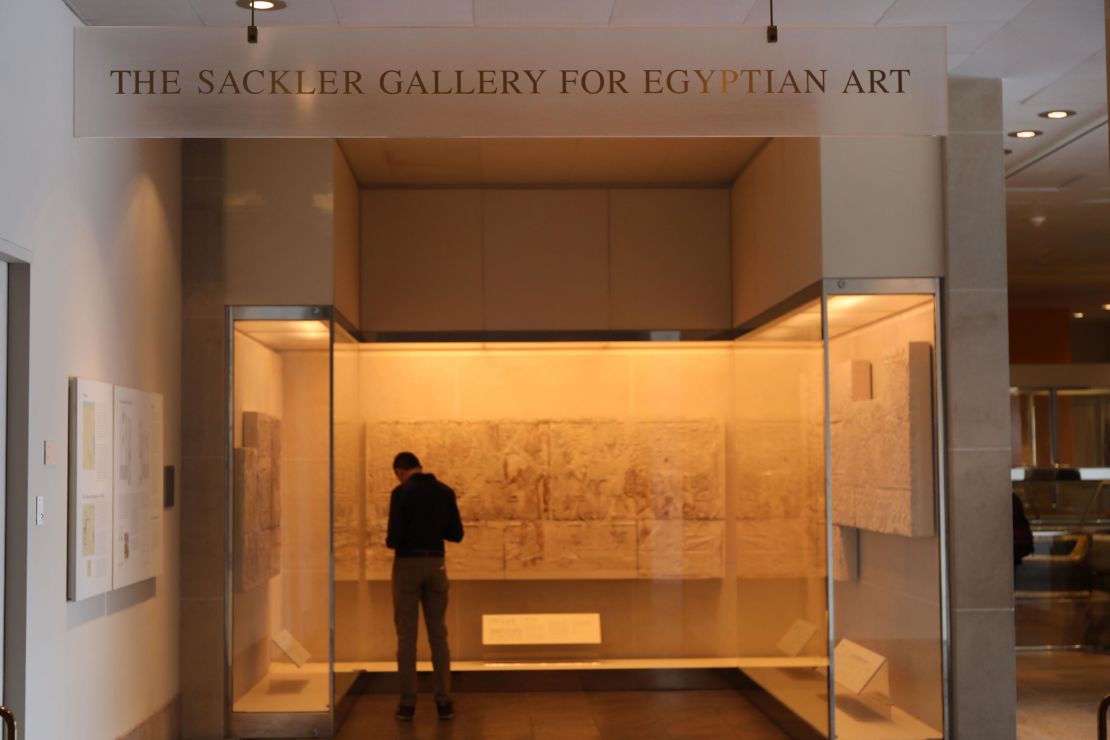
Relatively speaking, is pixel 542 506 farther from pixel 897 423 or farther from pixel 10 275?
pixel 10 275

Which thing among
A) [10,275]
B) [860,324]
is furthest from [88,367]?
[860,324]

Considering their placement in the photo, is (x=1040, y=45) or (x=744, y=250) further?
(x=744, y=250)

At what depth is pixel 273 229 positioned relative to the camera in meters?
8.45

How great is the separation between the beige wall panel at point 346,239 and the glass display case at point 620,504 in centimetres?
45

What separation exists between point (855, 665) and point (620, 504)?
312 centimetres

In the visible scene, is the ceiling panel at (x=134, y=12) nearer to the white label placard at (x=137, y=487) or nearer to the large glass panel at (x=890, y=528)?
the white label placard at (x=137, y=487)

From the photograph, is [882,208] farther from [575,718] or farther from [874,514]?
[575,718]

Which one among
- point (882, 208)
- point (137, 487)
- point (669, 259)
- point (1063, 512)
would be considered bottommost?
point (1063, 512)

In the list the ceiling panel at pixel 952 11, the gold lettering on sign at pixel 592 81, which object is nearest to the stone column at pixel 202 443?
the gold lettering on sign at pixel 592 81

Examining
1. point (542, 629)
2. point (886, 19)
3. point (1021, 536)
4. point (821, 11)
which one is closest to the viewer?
point (821, 11)

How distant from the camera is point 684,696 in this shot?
387 inches

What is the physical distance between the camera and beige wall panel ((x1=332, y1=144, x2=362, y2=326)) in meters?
8.83

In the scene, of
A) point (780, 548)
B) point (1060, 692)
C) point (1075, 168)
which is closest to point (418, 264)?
point (780, 548)

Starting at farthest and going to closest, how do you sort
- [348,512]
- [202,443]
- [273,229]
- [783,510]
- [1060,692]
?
[1060,692] < [348,512] < [783,510] < [273,229] < [202,443]
